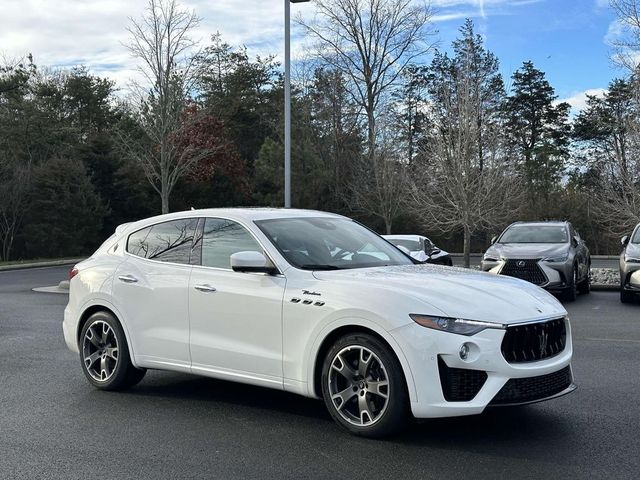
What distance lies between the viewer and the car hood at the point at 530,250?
548 inches

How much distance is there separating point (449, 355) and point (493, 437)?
2.90ft

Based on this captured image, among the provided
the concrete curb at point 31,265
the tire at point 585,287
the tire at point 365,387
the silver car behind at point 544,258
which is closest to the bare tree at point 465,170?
the tire at point 585,287

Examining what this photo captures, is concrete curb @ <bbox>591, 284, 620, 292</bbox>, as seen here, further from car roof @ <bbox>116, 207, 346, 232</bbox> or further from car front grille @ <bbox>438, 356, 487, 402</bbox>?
car front grille @ <bbox>438, 356, 487, 402</bbox>

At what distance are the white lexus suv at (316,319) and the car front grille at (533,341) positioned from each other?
0.04 feet

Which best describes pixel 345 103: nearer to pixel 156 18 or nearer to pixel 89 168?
pixel 89 168

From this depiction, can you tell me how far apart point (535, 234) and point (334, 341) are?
11.3m

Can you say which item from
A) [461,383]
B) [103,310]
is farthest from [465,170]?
[461,383]

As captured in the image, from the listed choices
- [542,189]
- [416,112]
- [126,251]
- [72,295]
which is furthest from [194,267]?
[416,112]

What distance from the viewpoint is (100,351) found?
6.64 metres

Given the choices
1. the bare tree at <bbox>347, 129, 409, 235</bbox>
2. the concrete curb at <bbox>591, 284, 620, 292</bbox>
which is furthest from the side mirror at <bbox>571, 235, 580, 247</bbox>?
the bare tree at <bbox>347, 129, 409, 235</bbox>

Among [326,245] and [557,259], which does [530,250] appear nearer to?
[557,259]

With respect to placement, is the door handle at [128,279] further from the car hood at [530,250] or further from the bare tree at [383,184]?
the bare tree at [383,184]

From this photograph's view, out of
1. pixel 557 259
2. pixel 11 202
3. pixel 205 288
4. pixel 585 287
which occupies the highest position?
pixel 11 202

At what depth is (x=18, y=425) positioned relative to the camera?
217 inches
